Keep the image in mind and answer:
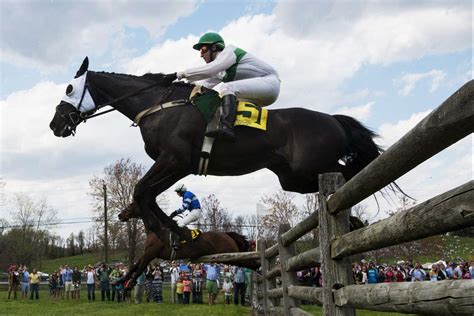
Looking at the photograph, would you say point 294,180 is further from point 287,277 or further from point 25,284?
point 25,284

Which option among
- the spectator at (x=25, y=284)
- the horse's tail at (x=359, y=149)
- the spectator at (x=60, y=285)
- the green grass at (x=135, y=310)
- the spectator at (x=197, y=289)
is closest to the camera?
the horse's tail at (x=359, y=149)

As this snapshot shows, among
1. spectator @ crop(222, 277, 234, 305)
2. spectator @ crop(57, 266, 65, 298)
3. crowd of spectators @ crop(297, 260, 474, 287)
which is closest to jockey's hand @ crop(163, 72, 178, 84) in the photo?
crowd of spectators @ crop(297, 260, 474, 287)

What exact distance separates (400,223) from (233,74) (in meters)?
4.15

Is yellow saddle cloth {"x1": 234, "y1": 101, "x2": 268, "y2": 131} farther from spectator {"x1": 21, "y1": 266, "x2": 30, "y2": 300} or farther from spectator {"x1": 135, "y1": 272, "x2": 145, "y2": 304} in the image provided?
spectator {"x1": 21, "y1": 266, "x2": 30, "y2": 300}

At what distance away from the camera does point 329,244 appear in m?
4.15

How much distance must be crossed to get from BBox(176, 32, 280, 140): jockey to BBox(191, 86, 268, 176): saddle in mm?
119

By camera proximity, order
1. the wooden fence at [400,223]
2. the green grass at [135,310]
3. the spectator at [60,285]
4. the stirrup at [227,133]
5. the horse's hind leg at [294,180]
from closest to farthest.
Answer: the wooden fence at [400,223] < the stirrup at [227,133] < the horse's hind leg at [294,180] < the green grass at [135,310] < the spectator at [60,285]

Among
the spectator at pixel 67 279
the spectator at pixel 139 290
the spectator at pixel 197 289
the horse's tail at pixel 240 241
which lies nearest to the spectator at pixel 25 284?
the spectator at pixel 67 279

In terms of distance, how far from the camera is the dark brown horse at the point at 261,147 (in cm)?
597

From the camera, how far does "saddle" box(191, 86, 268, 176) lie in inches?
232

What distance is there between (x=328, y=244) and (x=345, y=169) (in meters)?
2.17

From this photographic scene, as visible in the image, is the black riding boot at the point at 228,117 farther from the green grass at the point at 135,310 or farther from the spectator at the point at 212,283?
the spectator at the point at 212,283

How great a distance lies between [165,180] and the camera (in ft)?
19.9

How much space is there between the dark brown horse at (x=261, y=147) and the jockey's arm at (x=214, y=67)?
273mm
